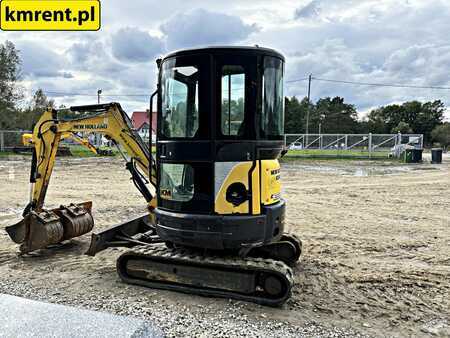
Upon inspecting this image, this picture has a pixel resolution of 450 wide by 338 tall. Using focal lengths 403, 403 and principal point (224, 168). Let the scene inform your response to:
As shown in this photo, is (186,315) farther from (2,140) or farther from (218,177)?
(2,140)

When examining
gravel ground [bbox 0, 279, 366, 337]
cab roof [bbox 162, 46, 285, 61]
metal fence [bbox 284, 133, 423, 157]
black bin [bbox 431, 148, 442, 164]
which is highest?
cab roof [bbox 162, 46, 285, 61]

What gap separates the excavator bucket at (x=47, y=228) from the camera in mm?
5820

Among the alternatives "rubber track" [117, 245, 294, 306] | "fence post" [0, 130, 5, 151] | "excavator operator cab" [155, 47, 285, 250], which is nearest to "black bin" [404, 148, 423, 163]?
"excavator operator cab" [155, 47, 285, 250]

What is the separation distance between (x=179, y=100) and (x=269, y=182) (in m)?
1.37

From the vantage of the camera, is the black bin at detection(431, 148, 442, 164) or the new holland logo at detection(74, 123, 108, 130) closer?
the new holland logo at detection(74, 123, 108, 130)

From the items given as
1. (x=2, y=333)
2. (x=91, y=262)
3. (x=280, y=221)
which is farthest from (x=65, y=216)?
(x=280, y=221)

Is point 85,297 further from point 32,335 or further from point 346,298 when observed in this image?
point 346,298

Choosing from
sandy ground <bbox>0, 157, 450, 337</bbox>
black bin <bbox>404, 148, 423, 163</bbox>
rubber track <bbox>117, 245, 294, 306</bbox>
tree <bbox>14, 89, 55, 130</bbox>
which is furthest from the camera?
tree <bbox>14, 89, 55, 130</bbox>

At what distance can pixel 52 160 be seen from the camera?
6207 mm

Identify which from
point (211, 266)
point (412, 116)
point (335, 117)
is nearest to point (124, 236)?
point (211, 266)

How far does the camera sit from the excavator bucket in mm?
5820

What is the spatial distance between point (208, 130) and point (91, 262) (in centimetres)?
283

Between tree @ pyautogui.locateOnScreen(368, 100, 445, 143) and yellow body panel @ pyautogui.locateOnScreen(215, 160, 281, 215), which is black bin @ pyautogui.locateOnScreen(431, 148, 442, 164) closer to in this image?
yellow body panel @ pyautogui.locateOnScreen(215, 160, 281, 215)

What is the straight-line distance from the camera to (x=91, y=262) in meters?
5.74
